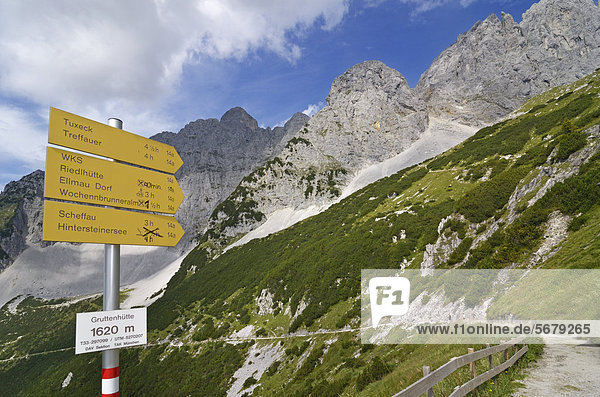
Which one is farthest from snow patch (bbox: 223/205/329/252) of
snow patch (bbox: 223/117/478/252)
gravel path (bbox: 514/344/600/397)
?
gravel path (bbox: 514/344/600/397)

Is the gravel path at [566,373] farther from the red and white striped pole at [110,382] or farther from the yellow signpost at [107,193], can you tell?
the yellow signpost at [107,193]

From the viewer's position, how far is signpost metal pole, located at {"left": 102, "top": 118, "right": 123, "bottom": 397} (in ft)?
19.1

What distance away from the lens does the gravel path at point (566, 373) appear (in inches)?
316

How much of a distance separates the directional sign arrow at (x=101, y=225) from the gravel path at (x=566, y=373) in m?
10.2

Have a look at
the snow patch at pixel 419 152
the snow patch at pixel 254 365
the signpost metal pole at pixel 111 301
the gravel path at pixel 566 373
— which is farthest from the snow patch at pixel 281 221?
the signpost metal pole at pixel 111 301

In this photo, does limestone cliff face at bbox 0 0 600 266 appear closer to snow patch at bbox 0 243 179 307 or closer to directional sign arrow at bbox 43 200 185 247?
snow patch at bbox 0 243 179 307

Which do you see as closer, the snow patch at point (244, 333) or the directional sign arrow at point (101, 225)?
the directional sign arrow at point (101, 225)

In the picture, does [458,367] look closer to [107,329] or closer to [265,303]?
[107,329]

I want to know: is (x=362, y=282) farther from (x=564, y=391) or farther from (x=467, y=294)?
(x=564, y=391)

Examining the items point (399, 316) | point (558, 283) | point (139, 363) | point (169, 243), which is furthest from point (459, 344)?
point (139, 363)

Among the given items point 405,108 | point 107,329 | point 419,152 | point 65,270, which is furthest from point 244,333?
point 65,270

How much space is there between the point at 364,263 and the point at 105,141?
3378 centimetres

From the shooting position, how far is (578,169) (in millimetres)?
22266

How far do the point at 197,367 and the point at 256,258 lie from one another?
110 ft
